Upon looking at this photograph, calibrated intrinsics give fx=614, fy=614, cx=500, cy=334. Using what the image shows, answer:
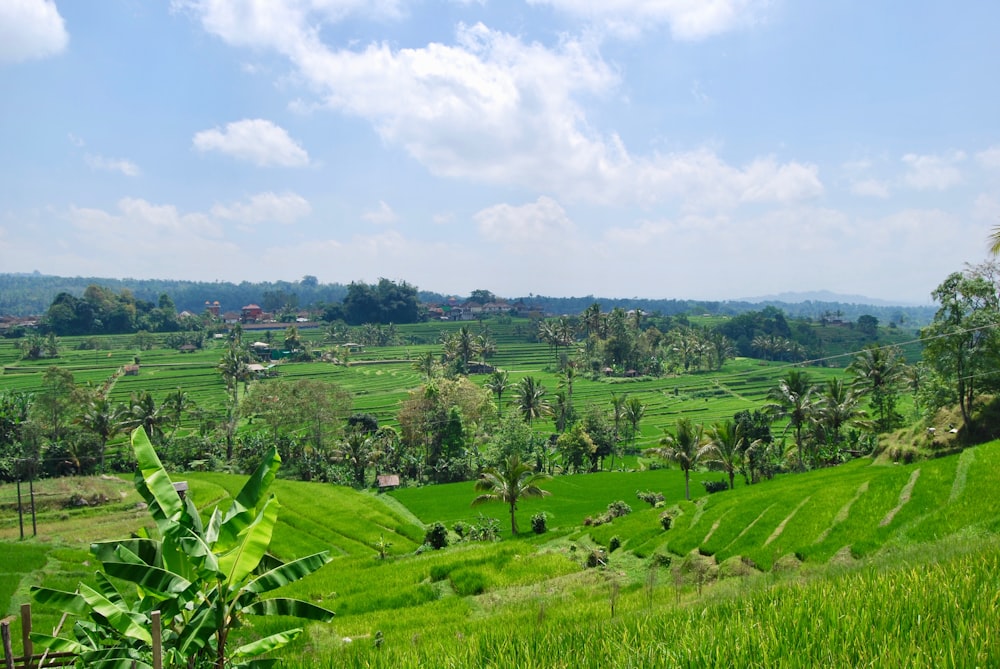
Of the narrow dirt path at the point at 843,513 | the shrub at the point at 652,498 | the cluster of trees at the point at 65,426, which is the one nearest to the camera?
the narrow dirt path at the point at 843,513

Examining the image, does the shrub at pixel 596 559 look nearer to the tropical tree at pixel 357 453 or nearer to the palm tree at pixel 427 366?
the tropical tree at pixel 357 453

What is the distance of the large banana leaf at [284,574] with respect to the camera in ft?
18.8

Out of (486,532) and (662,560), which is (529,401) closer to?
(486,532)

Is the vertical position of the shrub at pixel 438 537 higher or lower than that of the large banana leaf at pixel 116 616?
lower

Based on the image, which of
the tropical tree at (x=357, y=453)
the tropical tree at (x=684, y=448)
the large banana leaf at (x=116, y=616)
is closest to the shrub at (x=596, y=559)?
the tropical tree at (x=684, y=448)

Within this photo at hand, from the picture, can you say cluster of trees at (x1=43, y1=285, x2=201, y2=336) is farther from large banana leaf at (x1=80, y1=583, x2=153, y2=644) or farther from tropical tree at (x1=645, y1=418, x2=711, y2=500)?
large banana leaf at (x1=80, y1=583, x2=153, y2=644)

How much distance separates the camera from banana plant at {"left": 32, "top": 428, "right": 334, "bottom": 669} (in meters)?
5.38

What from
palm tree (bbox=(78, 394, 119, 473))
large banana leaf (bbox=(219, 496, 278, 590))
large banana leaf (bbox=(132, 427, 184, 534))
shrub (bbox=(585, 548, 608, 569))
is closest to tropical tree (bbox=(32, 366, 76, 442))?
palm tree (bbox=(78, 394, 119, 473))

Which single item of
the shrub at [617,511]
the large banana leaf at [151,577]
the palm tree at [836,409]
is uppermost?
the large banana leaf at [151,577]

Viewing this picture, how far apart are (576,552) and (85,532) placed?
23.2 m

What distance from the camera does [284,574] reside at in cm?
589

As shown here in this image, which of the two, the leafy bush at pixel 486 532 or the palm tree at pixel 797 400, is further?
the palm tree at pixel 797 400

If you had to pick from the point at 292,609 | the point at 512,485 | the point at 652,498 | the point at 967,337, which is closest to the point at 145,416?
the point at 512,485

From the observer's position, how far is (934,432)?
78.5 feet
